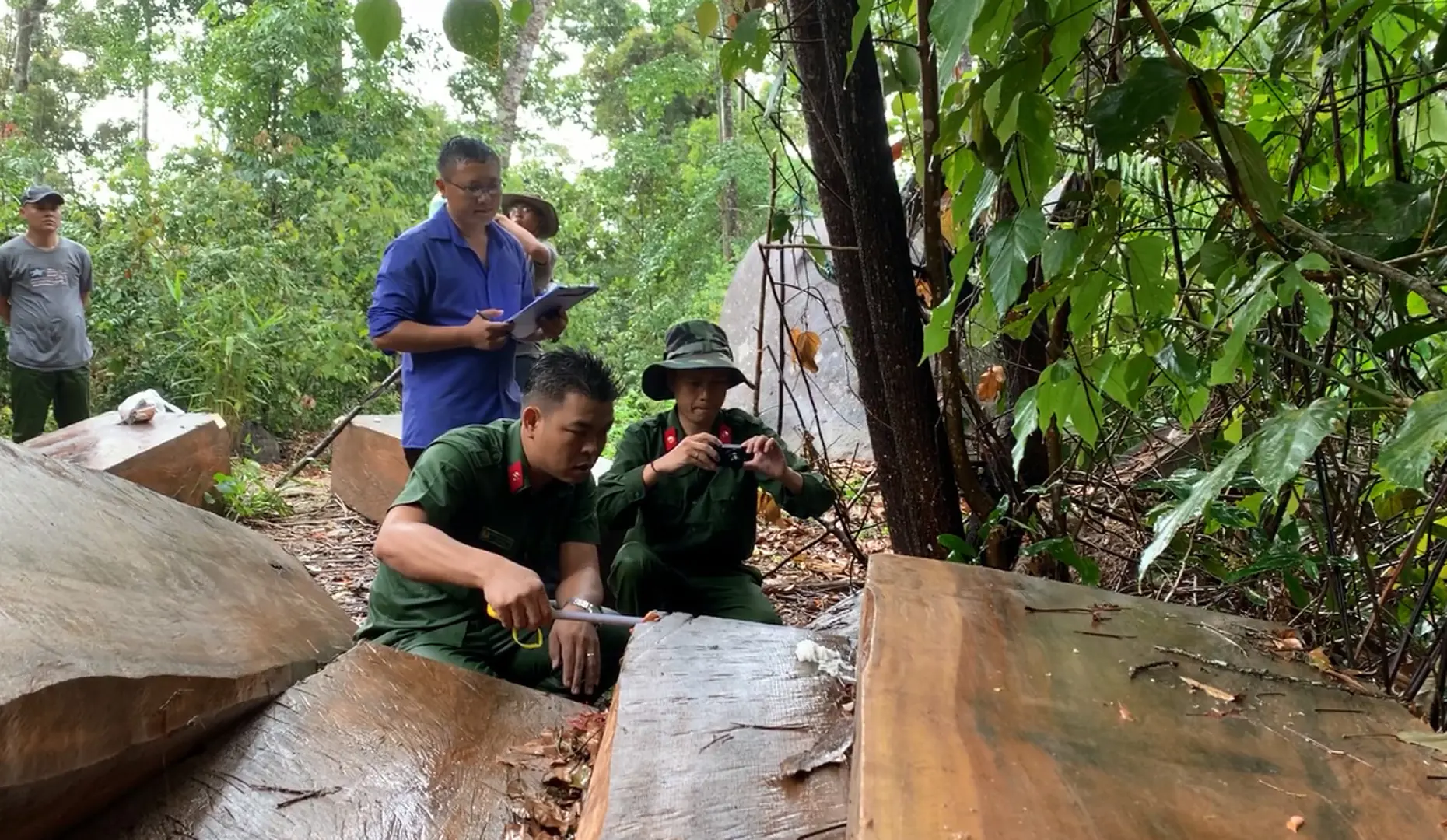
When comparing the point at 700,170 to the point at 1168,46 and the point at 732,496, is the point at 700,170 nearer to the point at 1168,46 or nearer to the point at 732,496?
the point at 732,496

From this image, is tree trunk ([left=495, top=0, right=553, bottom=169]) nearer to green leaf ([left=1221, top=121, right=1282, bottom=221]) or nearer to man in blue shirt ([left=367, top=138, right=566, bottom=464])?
man in blue shirt ([left=367, top=138, right=566, bottom=464])

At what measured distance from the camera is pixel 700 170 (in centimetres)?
1262

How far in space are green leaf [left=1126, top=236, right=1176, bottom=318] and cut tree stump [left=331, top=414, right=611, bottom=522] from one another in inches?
138

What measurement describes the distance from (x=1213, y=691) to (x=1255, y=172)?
69 cm

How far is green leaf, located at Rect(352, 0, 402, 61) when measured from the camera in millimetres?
891

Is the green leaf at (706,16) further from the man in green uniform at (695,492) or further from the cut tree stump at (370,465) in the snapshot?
the cut tree stump at (370,465)

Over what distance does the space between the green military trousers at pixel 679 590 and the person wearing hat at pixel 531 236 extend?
103cm

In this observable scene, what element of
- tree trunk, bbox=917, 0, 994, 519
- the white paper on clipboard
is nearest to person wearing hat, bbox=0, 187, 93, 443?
the white paper on clipboard

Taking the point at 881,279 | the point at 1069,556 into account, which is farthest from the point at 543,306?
the point at 1069,556

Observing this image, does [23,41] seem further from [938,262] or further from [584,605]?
[938,262]

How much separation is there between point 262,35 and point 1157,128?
33.7 feet

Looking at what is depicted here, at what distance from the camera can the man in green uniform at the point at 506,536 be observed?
7.78 ft

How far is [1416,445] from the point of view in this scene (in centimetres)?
98

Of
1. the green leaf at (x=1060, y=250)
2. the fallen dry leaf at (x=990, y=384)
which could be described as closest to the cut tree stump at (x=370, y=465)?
the fallen dry leaf at (x=990, y=384)
